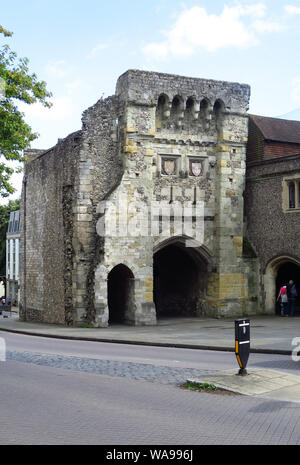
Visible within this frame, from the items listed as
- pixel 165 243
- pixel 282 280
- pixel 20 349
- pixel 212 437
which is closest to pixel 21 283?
pixel 165 243

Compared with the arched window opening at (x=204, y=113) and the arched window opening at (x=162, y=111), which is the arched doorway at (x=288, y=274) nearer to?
the arched window opening at (x=204, y=113)

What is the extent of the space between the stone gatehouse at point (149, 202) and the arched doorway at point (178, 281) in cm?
10

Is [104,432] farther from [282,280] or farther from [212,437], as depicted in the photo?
[282,280]

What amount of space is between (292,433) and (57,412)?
11.0 ft

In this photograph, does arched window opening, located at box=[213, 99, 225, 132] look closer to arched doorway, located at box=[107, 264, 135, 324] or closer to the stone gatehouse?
the stone gatehouse

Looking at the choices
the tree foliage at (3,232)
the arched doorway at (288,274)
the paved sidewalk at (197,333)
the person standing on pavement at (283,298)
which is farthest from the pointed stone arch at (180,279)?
the tree foliage at (3,232)

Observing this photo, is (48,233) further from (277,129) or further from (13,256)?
(13,256)

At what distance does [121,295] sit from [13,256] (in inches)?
1652

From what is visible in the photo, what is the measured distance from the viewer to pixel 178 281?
101 ft

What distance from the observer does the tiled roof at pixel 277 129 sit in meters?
29.2

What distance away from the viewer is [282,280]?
30688mm

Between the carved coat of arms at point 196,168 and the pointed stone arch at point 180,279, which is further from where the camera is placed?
the pointed stone arch at point 180,279

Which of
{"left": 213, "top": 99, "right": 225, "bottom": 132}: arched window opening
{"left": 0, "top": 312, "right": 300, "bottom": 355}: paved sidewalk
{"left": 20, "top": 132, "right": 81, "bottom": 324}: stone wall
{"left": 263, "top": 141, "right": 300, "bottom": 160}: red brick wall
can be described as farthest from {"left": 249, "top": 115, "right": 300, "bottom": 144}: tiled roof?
{"left": 20, "top": 132, "right": 81, "bottom": 324}: stone wall
